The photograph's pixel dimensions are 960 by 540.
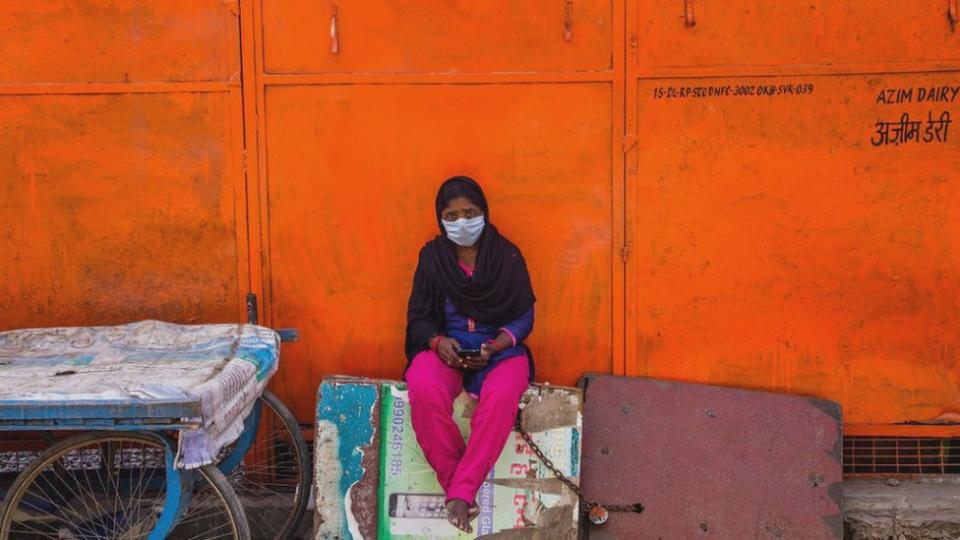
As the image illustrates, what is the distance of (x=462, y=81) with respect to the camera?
13.7 feet

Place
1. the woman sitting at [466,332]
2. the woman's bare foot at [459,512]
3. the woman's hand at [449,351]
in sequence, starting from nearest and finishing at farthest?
the woman's bare foot at [459,512] → the woman sitting at [466,332] → the woman's hand at [449,351]

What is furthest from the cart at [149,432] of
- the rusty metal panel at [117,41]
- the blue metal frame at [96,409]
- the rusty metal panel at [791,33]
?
the rusty metal panel at [791,33]

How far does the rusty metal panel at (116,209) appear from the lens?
4.19 meters

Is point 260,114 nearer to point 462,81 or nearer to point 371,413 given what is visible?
point 462,81

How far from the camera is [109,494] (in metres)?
3.75

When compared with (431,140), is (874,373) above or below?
below

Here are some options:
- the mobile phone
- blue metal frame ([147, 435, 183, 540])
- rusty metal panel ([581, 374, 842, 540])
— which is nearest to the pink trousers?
the mobile phone

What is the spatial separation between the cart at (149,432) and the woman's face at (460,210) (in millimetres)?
880

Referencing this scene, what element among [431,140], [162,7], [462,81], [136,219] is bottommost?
[136,219]

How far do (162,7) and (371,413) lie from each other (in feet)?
6.83

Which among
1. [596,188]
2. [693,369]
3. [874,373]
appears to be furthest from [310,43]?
[874,373]

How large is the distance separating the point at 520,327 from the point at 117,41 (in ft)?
7.38

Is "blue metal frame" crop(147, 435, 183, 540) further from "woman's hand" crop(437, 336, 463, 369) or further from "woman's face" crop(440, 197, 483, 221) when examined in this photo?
"woman's face" crop(440, 197, 483, 221)

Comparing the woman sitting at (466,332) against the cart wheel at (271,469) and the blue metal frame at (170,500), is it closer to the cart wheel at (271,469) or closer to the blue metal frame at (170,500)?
the cart wheel at (271,469)
